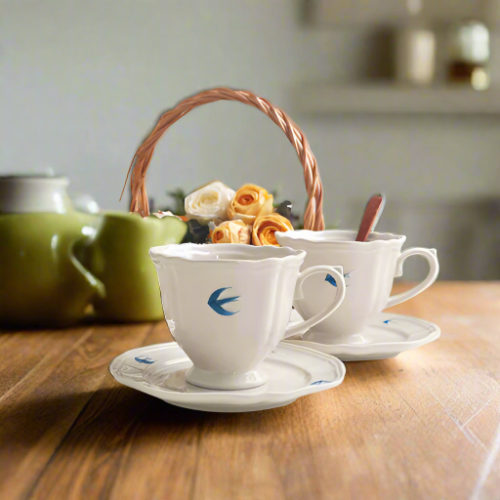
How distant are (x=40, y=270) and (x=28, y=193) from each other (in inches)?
4.4

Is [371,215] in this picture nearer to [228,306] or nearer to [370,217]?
[370,217]

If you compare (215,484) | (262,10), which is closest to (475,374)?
(215,484)

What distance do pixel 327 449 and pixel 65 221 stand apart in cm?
54

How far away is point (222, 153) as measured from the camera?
2.56m

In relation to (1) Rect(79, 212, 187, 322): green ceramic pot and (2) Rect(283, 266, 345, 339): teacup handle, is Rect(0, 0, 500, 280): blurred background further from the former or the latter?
(2) Rect(283, 266, 345, 339): teacup handle

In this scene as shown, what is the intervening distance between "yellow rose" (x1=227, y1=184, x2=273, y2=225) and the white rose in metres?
0.01

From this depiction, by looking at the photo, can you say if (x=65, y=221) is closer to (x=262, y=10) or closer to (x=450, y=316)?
(x=450, y=316)

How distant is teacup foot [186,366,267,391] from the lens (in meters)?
0.49

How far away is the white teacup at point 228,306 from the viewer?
45 cm

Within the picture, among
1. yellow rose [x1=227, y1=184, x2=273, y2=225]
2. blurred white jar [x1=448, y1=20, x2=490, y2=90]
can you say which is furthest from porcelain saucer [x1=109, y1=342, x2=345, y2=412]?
blurred white jar [x1=448, y1=20, x2=490, y2=90]

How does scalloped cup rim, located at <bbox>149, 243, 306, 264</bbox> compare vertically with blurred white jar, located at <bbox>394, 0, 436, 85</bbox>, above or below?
below

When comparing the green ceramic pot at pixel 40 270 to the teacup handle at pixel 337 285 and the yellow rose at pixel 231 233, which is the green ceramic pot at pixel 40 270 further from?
the teacup handle at pixel 337 285

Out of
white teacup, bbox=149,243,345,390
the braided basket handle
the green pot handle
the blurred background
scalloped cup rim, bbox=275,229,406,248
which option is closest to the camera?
white teacup, bbox=149,243,345,390

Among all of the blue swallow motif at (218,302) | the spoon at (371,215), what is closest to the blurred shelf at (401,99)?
the spoon at (371,215)
